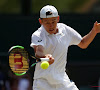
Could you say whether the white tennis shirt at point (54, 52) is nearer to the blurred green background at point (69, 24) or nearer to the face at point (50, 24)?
the face at point (50, 24)

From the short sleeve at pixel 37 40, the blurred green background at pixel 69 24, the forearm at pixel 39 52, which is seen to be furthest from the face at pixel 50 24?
the blurred green background at pixel 69 24

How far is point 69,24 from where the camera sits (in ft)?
34.6

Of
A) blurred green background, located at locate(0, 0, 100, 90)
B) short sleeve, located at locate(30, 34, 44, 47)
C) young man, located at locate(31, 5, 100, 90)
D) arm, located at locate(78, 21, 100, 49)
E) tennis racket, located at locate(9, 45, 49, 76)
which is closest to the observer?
short sleeve, located at locate(30, 34, 44, 47)

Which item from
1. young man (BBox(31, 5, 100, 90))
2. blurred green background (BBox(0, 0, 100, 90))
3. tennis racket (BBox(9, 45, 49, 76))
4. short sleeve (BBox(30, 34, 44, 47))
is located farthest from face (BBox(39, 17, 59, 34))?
blurred green background (BBox(0, 0, 100, 90))

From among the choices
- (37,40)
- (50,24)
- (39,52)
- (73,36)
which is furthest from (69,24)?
(39,52)

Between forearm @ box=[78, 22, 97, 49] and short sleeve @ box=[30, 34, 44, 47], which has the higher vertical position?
short sleeve @ box=[30, 34, 44, 47]

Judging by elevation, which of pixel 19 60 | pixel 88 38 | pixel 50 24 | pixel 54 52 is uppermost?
pixel 50 24

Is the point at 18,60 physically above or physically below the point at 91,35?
below

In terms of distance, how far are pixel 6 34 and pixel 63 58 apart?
483cm

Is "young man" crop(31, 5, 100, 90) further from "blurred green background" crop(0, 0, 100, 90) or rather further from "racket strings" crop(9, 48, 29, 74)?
"blurred green background" crop(0, 0, 100, 90)

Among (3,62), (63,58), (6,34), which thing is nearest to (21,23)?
(6,34)

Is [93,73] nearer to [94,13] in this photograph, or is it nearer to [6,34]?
[94,13]

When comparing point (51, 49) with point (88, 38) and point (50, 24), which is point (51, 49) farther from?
point (88, 38)

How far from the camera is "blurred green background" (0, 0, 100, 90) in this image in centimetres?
1041
